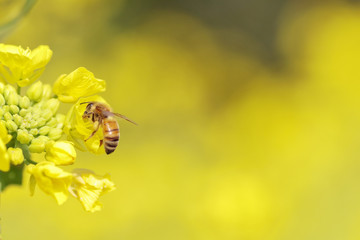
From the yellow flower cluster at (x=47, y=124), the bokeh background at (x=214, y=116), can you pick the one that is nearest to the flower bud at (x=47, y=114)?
the yellow flower cluster at (x=47, y=124)

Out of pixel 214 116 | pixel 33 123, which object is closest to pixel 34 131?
pixel 33 123

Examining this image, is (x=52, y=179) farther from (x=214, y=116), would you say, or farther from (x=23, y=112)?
(x=214, y=116)

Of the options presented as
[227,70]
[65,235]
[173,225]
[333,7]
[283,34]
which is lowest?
[65,235]

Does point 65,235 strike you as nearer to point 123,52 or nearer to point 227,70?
point 123,52

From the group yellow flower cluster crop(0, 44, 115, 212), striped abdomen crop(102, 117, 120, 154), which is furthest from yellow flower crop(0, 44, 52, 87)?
striped abdomen crop(102, 117, 120, 154)

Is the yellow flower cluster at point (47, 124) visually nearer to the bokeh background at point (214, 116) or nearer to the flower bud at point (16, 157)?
the flower bud at point (16, 157)

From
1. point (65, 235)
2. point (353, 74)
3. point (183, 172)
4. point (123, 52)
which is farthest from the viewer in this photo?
point (123, 52)

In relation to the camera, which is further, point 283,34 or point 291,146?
point 283,34

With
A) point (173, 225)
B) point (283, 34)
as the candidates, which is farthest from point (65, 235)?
point (283, 34)
